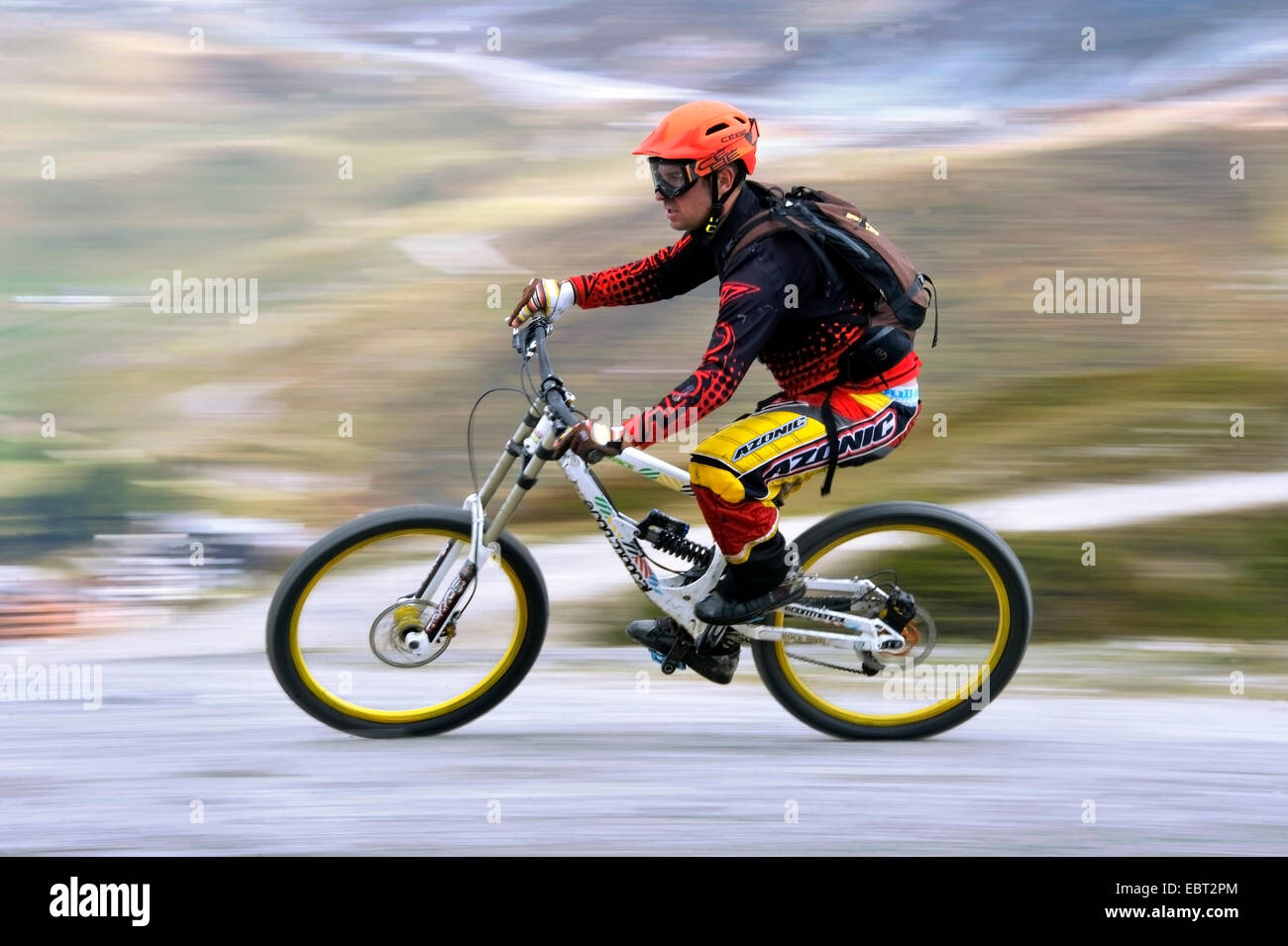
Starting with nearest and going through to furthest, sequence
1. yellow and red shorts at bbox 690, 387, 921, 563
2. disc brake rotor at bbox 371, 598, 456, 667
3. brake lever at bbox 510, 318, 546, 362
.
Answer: yellow and red shorts at bbox 690, 387, 921, 563 → brake lever at bbox 510, 318, 546, 362 → disc brake rotor at bbox 371, 598, 456, 667

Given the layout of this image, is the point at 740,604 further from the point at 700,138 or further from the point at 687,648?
the point at 700,138

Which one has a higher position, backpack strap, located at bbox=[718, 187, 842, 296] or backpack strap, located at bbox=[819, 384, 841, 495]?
backpack strap, located at bbox=[718, 187, 842, 296]

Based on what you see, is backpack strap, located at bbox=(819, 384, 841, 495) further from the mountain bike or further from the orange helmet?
the orange helmet

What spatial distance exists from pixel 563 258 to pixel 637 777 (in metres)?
6.40

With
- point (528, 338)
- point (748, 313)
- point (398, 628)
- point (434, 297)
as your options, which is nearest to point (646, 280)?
point (528, 338)

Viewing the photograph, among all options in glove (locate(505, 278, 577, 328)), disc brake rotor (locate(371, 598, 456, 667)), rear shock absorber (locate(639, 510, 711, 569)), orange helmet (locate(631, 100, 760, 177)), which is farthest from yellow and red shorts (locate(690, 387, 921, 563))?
disc brake rotor (locate(371, 598, 456, 667))

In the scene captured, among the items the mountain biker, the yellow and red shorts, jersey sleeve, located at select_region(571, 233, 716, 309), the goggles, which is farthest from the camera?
jersey sleeve, located at select_region(571, 233, 716, 309)

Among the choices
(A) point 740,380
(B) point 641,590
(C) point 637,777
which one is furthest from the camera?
(B) point 641,590

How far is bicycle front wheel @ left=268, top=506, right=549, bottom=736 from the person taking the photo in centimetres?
486

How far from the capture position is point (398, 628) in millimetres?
4984

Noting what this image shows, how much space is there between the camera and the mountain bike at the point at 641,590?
193 inches

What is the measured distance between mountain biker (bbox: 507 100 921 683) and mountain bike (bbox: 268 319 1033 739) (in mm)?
118

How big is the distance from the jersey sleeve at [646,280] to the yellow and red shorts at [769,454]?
629mm

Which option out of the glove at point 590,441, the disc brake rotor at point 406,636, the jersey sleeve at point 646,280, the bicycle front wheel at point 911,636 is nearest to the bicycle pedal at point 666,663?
the bicycle front wheel at point 911,636
